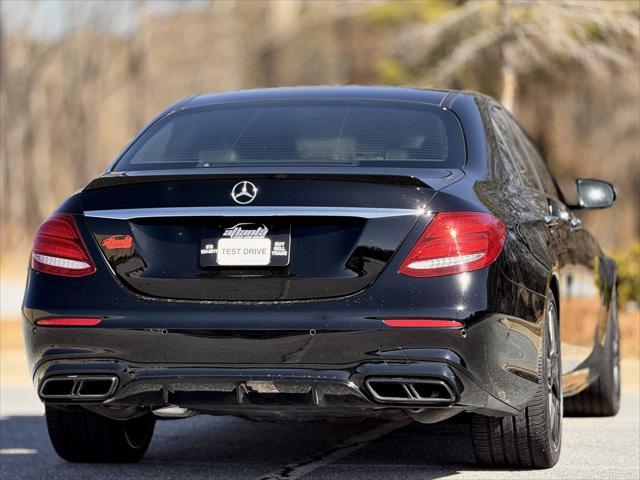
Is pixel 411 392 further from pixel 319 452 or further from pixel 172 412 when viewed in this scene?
pixel 319 452

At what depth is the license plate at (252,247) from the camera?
5.41 meters

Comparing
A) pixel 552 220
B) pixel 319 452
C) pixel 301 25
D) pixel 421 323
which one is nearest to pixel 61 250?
pixel 421 323

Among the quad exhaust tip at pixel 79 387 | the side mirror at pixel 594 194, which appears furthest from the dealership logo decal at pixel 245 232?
the side mirror at pixel 594 194

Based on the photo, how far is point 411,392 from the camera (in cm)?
530

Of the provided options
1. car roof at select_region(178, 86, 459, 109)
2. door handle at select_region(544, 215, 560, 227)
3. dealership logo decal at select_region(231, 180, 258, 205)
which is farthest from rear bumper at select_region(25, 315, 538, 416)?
car roof at select_region(178, 86, 459, 109)

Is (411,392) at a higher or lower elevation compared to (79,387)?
higher

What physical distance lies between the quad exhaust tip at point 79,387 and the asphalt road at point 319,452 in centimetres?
89

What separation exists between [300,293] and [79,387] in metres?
0.98

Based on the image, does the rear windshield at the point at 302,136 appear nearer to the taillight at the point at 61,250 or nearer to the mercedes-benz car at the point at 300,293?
the mercedes-benz car at the point at 300,293

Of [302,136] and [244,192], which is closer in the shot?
[244,192]

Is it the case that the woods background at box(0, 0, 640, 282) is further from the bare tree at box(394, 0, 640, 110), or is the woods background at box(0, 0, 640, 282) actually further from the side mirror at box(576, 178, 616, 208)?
the side mirror at box(576, 178, 616, 208)

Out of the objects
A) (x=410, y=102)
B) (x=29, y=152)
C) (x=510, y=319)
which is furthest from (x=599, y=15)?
(x=29, y=152)

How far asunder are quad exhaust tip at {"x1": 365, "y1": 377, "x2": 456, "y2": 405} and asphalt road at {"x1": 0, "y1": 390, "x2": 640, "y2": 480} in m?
1.01

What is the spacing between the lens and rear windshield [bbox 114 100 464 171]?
237 inches
